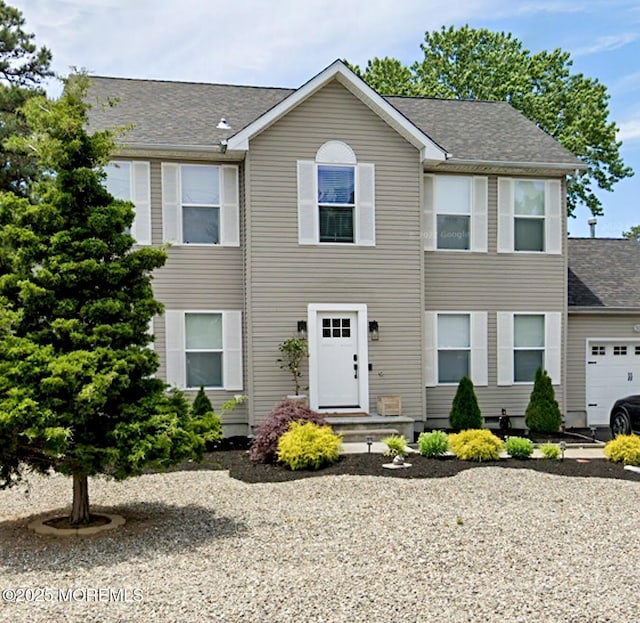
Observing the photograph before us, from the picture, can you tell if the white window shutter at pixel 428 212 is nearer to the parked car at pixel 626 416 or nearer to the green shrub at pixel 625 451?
the parked car at pixel 626 416

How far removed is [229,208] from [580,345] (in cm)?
823

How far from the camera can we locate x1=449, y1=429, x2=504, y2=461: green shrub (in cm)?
998

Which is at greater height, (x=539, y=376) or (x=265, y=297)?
(x=265, y=297)

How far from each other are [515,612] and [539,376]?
9.35 metres

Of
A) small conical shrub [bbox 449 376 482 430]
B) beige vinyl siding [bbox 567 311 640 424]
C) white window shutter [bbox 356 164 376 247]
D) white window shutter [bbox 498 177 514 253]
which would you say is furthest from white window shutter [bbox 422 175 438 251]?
beige vinyl siding [bbox 567 311 640 424]

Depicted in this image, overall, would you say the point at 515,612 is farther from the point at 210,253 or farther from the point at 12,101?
the point at 12,101

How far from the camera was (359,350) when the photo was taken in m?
12.7

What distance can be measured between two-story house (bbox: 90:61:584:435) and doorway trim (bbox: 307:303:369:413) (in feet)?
0.08

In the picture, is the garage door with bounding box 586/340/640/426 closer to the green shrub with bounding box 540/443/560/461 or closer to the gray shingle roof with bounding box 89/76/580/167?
the gray shingle roof with bounding box 89/76/580/167

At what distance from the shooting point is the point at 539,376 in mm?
13492

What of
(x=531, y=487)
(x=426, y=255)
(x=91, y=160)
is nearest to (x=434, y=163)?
(x=426, y=255)

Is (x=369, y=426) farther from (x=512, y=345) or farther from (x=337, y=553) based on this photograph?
(x=337, y=553)

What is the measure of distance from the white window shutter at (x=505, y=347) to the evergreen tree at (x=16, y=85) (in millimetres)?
12519

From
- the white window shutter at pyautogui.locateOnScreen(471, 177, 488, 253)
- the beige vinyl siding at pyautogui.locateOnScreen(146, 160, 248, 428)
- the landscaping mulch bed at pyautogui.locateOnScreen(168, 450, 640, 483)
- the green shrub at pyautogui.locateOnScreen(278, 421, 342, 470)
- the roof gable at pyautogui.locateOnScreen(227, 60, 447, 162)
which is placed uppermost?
the roof gable at pyautogui.locateOnScreen(227, 60, 447, 162)
